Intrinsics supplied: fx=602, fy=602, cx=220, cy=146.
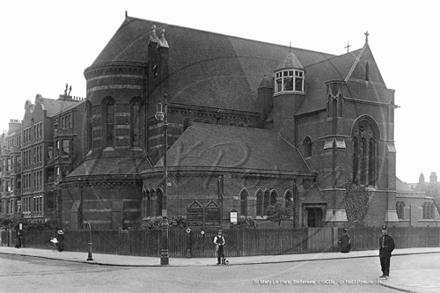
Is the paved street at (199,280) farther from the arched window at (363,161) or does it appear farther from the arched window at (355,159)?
the arched window at (363,161)

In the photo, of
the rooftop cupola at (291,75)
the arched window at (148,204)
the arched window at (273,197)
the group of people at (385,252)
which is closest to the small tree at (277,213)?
the arched window at (273,197)

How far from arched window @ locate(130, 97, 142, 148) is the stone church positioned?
0.08m

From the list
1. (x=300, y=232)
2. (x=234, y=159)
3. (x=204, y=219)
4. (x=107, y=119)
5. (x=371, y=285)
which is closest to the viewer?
(x=371, y=285)

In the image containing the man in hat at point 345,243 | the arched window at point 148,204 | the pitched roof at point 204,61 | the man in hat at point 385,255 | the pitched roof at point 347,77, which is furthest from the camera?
the pitched roof at point 204,61

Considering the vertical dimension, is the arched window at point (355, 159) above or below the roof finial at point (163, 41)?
below

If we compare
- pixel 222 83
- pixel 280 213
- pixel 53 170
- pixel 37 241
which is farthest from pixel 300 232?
pixel 53 170

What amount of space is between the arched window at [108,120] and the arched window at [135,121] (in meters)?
1.57

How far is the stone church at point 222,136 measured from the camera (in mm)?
42906

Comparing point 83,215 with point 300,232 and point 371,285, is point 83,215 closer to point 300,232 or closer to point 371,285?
point 300,232

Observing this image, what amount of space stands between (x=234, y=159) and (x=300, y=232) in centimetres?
876

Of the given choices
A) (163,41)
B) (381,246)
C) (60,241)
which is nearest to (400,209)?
Result: (163,41)

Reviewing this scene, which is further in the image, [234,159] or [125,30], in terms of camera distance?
[125,30]

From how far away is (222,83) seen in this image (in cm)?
5247

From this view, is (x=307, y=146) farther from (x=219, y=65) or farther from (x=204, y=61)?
(x=204, y=61)
